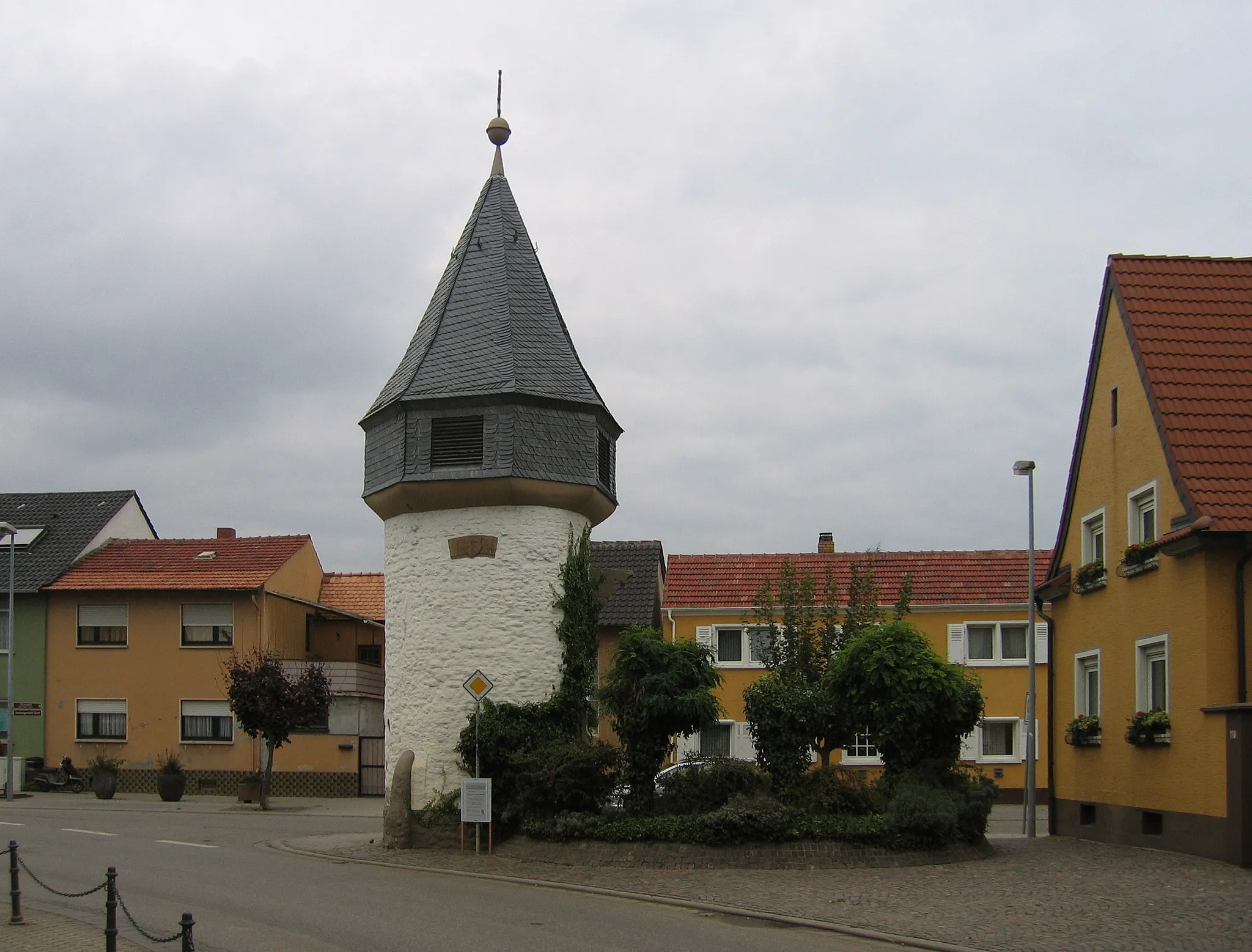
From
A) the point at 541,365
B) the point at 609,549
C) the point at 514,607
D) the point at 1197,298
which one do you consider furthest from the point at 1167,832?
the point at 609,549

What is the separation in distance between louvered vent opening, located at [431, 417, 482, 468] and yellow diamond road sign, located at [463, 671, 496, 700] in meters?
3.34

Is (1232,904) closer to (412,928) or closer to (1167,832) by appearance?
(1167,832)

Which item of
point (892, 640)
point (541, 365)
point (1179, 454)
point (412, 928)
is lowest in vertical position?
point (412, 928)

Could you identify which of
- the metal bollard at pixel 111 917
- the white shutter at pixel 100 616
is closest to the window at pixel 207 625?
the white shutter at pixel 100 616

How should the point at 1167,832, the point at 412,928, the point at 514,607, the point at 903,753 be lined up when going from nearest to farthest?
1. the point at 412,928
2. the point at 1167,832
3. the point at 903,753
4. the point at 514,607

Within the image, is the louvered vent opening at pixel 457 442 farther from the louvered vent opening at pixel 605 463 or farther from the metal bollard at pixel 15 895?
the metal bollard at pixel 15 895

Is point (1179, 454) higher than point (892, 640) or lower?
higher

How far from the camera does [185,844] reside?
23.4m

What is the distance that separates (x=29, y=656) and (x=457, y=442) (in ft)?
82.9

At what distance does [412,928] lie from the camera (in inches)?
538

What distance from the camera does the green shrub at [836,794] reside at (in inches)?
760

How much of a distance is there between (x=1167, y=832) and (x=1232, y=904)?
4.91 metres

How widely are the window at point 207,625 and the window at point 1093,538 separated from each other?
26.7m

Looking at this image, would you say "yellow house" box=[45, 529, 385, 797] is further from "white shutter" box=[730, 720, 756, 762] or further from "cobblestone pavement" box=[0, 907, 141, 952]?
"cobblestone pavement" box=[0, 907, 141, 952]
